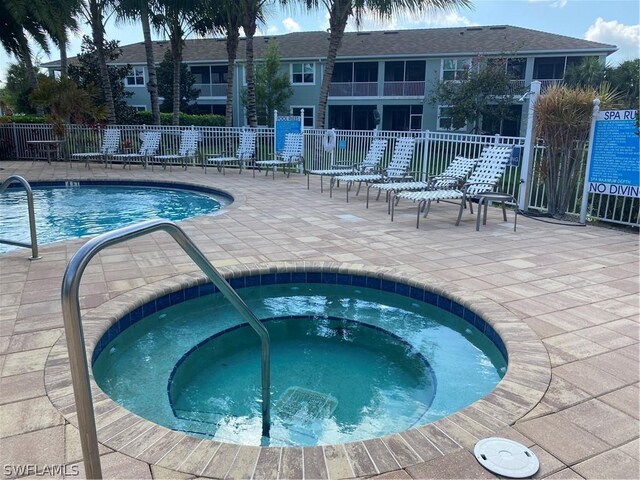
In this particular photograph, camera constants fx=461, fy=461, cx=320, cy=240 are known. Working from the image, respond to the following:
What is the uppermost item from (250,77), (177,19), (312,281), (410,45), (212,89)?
(410,45)

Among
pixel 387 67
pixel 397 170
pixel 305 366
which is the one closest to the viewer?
pixel 305 366

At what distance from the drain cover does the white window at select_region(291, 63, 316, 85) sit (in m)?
26.0

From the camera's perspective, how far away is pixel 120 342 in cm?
339

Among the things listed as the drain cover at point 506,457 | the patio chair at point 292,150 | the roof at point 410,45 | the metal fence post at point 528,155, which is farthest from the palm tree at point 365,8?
the drain cover at point 506,457

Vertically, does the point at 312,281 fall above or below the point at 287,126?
below

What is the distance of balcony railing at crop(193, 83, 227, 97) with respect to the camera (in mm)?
27406

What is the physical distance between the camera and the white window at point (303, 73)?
2609 cm

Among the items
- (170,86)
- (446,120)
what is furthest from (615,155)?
(170,86)

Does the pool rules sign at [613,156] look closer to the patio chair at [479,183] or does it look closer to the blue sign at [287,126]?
the patio chair at [479,183]

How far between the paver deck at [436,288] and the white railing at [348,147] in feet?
2.61

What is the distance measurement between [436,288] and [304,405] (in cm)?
167

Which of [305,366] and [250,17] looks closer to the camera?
[305,366]

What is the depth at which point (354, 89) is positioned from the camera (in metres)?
25.1

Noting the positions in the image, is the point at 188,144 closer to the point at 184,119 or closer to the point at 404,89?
the point at 184,119
